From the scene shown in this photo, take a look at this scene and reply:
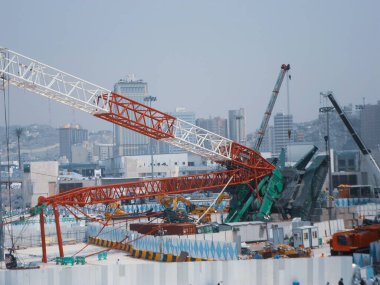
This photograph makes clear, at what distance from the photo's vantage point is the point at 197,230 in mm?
50969

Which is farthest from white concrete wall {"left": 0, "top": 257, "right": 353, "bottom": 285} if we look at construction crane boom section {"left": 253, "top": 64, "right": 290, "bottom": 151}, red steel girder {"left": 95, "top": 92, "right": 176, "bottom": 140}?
construction crane boom section {"left": 253, "top": 64, "right": 290, "bottom": 151}

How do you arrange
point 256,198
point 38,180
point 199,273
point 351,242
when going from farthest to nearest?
point 38,180, point 256,198, point 351,242, point 199,273

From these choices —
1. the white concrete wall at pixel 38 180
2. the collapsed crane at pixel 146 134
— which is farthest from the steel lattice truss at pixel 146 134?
the white concrete wall at pixel 38 180

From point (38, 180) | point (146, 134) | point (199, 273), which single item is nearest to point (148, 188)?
point (146, 134)

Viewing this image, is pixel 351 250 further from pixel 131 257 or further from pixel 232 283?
pixel 131 257

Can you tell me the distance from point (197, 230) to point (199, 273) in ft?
73.6

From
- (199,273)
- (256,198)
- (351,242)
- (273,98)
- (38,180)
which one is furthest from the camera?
(38,180)

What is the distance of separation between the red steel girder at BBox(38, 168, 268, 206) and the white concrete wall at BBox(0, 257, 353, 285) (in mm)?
18861

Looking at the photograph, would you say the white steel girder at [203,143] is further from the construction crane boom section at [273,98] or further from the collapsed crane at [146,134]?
the construction crane boom section at [273,98]

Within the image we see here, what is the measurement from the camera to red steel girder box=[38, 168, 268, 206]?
158ft

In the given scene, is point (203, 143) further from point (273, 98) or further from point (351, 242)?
point (273, 98)

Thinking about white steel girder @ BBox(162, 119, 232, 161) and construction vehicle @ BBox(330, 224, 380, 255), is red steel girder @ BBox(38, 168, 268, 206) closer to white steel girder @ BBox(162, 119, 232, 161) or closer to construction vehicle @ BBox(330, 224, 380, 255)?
white steel girder @ BBox(162, 119, 232, 161)

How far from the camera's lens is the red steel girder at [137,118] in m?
50.8

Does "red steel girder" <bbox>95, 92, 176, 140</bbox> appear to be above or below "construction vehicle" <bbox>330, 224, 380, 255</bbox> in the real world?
above
